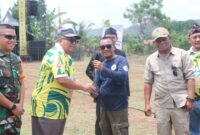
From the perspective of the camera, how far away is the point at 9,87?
413cm

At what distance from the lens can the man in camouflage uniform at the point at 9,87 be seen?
409 centimetres

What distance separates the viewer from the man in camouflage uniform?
161 inches

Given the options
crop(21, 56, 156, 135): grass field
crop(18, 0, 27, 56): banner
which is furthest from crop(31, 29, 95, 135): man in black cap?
crop(18, 0, 27, 56): banner

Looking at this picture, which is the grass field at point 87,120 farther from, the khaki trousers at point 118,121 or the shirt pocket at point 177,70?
the shirt pocket at point 177,70

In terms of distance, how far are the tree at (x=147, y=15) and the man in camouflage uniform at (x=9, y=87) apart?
42.8 m

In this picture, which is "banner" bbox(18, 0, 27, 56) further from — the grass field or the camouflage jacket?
the camouflage jacket

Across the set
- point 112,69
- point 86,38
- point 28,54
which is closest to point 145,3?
point 86,38

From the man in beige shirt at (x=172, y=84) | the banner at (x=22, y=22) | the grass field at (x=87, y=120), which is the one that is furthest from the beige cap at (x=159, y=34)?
the banner at (x=22, y=22)

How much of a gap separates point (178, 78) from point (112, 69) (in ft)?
2.63

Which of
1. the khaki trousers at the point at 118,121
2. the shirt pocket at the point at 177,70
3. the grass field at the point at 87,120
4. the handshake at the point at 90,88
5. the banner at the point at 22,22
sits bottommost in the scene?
the grass field at the point at 87,120

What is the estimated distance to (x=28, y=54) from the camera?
93.3 ft

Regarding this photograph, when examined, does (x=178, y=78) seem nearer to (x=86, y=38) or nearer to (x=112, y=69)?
(x=112, y=69)

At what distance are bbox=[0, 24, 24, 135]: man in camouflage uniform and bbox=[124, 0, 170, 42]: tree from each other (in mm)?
42792

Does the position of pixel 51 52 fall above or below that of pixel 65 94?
above
